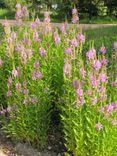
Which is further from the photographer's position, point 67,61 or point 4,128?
point 4,128

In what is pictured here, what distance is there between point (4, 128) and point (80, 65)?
5.73 feet

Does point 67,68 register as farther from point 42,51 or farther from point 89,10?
A: point 89,10

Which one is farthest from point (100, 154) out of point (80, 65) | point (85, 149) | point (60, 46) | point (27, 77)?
point (60, 46)

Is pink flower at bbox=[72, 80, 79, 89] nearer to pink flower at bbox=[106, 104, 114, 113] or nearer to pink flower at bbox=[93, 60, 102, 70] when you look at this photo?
pink flower at bbox=[93, 60, 102, 70]

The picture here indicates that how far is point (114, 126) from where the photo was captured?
4.45 meters

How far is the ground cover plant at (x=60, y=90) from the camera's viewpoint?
447 cm

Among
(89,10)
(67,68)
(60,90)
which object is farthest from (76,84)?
(89,10)

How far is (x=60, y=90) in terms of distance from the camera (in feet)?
18.1

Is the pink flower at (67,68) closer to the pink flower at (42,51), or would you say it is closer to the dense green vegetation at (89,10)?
the pink flower at (42,51)

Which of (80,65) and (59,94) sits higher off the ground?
(80,65)

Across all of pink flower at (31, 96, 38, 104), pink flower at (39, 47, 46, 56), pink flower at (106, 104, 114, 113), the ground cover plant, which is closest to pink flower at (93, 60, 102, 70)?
the ground cover plant

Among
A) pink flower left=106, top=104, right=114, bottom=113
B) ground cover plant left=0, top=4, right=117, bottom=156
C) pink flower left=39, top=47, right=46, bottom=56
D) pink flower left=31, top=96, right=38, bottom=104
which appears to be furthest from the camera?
pink flower left=39, top=47, right=46, bottom=56

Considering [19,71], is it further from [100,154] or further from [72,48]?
[100,154]

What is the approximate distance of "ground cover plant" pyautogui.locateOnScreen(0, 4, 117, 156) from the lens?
4475 millimetres
